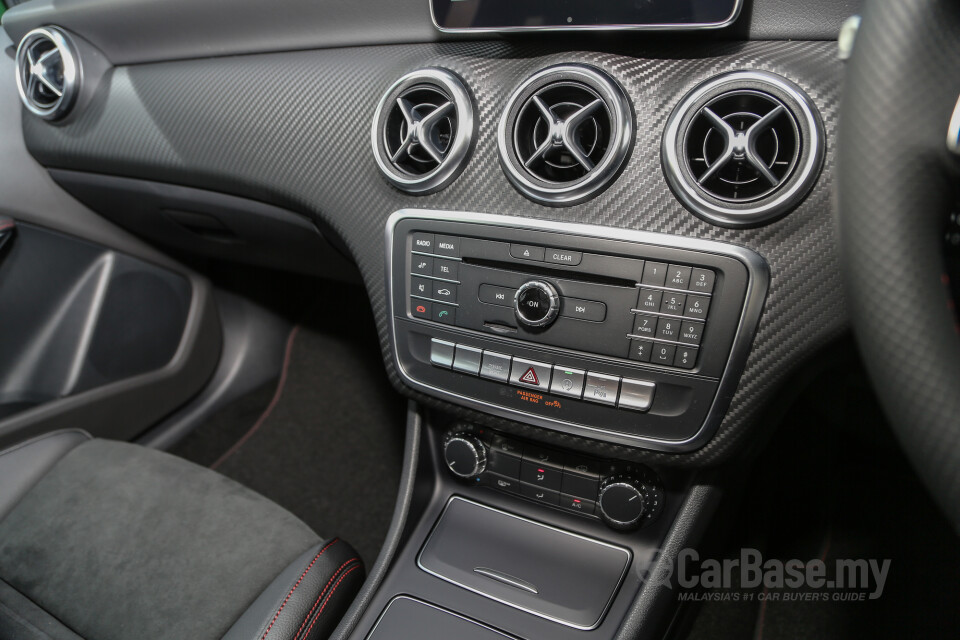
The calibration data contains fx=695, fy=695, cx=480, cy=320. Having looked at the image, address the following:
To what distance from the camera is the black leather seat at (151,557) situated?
0.85 m

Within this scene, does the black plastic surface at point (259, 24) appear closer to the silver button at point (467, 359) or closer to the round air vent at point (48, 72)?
the round air vent at point (48, 72)

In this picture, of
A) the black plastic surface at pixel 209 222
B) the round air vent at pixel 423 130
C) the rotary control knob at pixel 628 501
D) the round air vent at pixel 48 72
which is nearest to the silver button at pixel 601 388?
the rotary control knob at pixel 628 501

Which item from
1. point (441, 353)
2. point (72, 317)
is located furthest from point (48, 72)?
point (441, 353)

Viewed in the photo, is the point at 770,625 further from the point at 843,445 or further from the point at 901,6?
the point at 901,6

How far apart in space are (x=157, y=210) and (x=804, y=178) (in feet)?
3.72

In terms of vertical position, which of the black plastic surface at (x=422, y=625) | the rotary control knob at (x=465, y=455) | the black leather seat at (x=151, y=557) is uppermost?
Result: the rotary control knob at (x=465, y=455)

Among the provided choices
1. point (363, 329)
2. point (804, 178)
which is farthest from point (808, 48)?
point (363, 329)

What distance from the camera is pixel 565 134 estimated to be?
74cm

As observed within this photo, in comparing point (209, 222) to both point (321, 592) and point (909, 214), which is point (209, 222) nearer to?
point (321, 592)

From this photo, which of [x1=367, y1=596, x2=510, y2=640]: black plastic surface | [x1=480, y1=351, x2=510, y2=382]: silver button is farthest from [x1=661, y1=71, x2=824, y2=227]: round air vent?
[x1=367, y1=596, x2=510, y2=640]: black plastic surface

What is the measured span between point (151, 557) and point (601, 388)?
634 millimetres

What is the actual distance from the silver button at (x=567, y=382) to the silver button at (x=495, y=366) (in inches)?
2.3

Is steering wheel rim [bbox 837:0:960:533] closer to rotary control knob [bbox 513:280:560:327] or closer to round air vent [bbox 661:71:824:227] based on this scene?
round air vent [bbox 661:71:824:227]

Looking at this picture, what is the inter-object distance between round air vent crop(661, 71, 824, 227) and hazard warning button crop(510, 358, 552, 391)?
245mm
